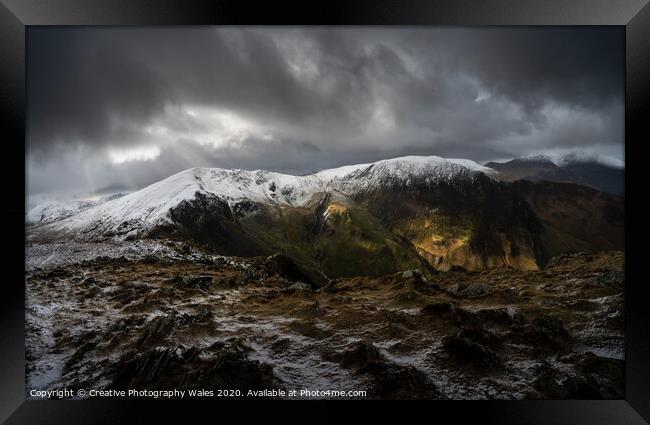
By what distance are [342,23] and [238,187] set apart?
3552 millimetres

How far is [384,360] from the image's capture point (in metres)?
4.92

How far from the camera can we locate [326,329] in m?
5.23

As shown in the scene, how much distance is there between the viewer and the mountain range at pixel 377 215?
210 inches

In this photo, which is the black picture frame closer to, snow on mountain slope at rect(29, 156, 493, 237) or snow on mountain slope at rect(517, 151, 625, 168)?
snow on mountain slope at rect(517, 151, 625, 168)

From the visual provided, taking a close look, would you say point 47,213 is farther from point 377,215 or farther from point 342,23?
point 342,23

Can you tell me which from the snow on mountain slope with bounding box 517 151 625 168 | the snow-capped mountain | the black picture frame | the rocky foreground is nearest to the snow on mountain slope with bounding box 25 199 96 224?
the black picture frame

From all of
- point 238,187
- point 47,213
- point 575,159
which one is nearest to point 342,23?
point 238,187

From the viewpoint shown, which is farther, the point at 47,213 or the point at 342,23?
the point at 47,213

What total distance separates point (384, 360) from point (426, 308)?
1.20 metres

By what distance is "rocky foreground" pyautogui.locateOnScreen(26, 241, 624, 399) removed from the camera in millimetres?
4910

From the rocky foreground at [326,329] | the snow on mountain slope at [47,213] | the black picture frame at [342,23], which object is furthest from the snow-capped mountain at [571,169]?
the snow on mountain slope at [47,213]

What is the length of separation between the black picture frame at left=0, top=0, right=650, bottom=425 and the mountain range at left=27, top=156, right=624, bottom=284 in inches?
26.2

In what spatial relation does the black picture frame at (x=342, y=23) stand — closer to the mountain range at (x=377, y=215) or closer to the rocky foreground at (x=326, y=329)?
the rocky foreground at (x=326, y=329)

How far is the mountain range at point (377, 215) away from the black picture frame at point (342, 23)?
0.67m
